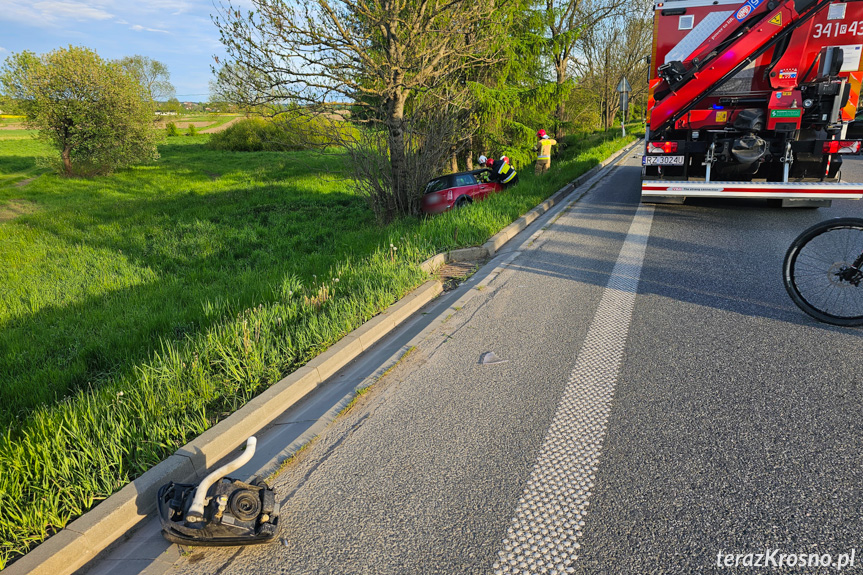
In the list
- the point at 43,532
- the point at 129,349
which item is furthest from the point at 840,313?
the point at 129,349

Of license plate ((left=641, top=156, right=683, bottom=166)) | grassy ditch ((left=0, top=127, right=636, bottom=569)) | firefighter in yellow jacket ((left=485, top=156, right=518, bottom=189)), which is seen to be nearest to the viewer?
grassy ditch ((left=0, top=127, right=636, bottom=569))

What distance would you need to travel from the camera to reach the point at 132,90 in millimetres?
28938

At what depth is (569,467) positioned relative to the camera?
105 inches

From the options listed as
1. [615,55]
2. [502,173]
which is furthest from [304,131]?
[615,55]

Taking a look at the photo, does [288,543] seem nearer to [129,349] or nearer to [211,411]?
[211,411]

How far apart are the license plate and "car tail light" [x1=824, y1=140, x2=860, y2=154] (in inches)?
83.1

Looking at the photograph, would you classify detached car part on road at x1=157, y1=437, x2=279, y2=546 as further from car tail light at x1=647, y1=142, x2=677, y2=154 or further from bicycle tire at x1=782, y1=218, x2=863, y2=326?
car tail light at x1=647, y1=142, x2=677, y2=154

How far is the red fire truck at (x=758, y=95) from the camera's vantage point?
7.74 metres

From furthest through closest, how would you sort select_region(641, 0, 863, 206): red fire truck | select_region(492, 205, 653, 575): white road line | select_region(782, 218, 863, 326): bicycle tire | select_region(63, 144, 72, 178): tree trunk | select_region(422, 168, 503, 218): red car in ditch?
select_region(63, 144, 72, 178): tree trunk, select_region(422, 168, 503, 218): red car in ditch, select_region(641, 0, 863, 206): red fire truck, select_region(782, 218, 863, 326): bicycle tire, select_region(492, 205, 653, 575): white road line

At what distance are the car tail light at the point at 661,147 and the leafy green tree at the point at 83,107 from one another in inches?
1150

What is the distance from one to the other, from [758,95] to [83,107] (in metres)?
30.9

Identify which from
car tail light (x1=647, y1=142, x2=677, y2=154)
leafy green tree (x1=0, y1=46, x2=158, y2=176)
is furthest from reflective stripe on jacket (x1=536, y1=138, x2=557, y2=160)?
leafy green tree (x1=0, y1=46, x2=158, y2=176)

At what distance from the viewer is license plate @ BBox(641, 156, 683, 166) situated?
873cm

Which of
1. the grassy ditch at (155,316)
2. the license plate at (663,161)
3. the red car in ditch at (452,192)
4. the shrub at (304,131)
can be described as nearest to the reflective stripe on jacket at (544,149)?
the grassy ditch at (155,316)
